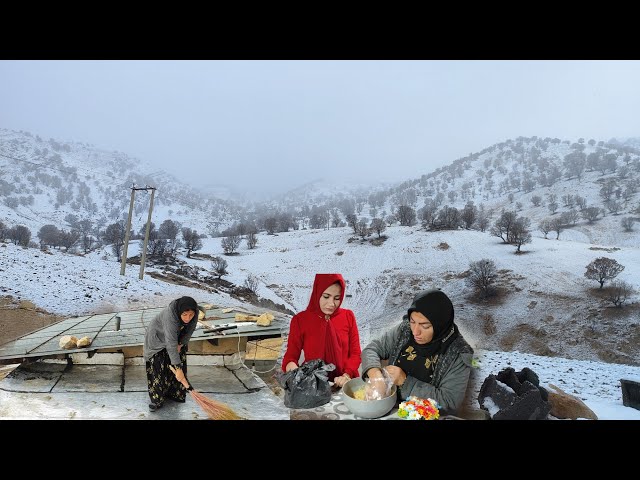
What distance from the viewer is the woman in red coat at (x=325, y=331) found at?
8.64ft

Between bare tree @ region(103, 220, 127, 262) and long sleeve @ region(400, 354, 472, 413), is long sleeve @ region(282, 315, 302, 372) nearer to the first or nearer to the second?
long sleeve @ region(400, 354, 472, 413)

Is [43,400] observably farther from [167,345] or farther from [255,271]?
[255,271]

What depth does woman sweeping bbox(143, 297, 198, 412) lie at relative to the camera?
247cm

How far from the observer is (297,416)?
260cm

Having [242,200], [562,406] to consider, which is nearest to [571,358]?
[562,406]

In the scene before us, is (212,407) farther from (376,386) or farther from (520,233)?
(520,233)

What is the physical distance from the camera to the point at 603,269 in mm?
3307

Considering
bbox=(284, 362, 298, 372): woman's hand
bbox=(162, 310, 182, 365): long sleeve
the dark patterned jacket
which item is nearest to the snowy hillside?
the dark patterned jacket

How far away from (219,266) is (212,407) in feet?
3.80

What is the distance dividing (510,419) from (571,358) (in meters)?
1.02

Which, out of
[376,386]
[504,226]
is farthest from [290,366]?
[504,226]

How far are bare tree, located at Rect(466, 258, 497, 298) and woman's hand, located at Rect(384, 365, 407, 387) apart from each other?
122cm

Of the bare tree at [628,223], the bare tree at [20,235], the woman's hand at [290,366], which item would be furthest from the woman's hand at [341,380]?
the bare tree at [628,223]

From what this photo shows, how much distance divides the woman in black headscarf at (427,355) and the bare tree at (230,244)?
1.50 m
